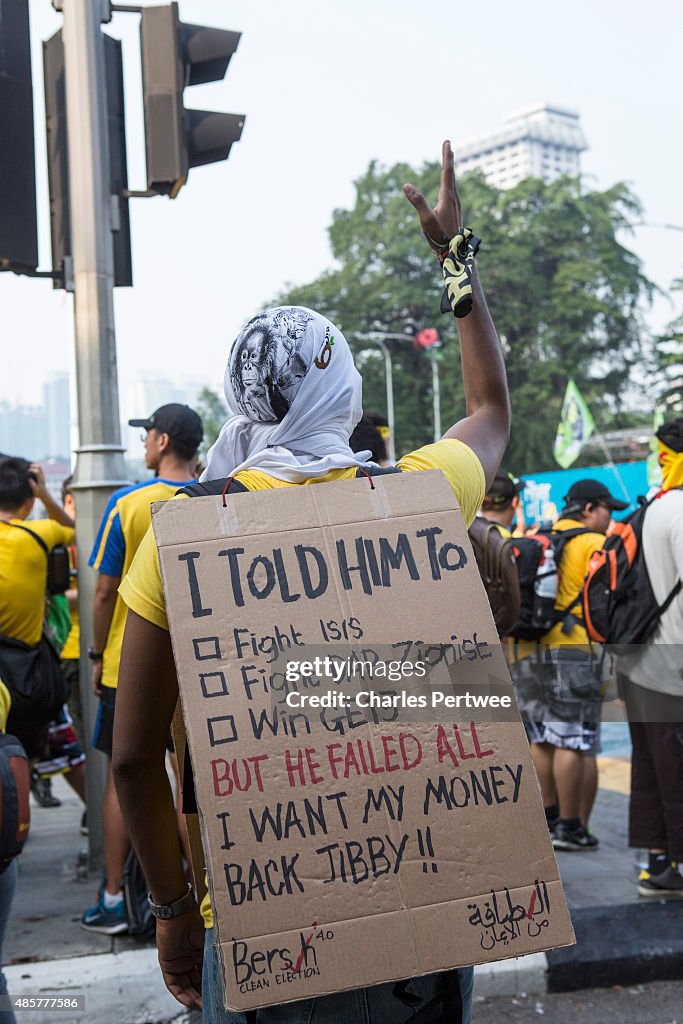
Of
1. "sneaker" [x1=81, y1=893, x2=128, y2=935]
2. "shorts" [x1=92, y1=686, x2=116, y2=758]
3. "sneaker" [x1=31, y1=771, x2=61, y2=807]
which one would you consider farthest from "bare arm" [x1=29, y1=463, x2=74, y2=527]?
"sneaker" [x1=31, y1=771, x2=61, y2=807]

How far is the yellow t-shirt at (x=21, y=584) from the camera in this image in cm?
447

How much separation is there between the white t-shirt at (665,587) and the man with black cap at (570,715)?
0.94 meters

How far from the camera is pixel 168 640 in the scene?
1.64 m

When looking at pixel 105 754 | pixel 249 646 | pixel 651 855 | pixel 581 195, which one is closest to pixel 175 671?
pixel 249 646

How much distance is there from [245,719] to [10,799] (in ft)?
3.58

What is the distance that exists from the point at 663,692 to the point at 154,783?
10.5 ft

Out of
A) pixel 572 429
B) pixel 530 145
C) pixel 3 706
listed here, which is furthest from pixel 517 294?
pixel 530 145

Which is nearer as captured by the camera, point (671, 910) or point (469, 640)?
point (469, 640)

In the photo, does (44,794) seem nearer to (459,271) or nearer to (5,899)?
(5,899)

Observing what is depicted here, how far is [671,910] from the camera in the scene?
4.17 m

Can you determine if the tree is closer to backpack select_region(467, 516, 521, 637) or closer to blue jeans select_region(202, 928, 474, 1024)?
backpack select_region(467, 516, 521, 637)

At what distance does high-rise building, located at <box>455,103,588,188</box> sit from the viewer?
167m

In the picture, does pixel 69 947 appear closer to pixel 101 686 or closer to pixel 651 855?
pixel 101 686

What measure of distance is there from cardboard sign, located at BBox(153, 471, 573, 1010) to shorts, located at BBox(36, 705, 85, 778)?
4344mm
